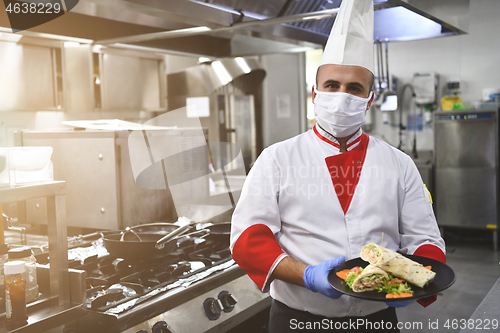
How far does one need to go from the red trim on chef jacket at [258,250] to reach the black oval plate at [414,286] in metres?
0.17

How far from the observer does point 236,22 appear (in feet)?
6.51

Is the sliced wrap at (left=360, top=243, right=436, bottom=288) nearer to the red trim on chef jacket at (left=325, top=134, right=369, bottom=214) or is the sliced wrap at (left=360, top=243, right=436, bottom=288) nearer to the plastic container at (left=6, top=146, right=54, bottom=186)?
the red trim on chef jacket at (left=325, top=134, right=369, bottom=214)

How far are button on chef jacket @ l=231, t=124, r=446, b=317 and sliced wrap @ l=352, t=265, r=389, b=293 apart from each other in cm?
14

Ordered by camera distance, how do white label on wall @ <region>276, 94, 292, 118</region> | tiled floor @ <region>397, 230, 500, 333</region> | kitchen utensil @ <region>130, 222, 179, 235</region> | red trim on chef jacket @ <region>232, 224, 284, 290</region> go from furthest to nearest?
white label on wall @ <region>276, 94, 292, 118</region> → tiled floor @ <region>397, 230, 500, 333</region> → kitchen utensil @ <region>130, 222, 179, 235</region> → red trim on chef jacket @ <region>232, 224, 284, 290</region>

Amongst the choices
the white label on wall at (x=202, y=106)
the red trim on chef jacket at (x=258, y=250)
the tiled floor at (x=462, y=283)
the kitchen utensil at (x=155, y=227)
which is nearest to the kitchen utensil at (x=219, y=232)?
the kitchen utensil at (x=155, y=227)

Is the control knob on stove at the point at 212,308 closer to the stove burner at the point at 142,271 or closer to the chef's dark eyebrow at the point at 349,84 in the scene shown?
the stove burner at the point at 142,271

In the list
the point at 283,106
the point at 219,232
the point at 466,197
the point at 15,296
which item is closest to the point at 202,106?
the point at 283,106

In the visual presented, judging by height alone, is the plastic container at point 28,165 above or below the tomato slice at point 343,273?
above

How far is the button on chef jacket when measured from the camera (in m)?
1.30

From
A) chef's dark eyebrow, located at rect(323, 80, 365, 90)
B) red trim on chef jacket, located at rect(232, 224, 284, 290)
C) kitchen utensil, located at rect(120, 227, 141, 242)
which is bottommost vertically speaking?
kitchen utensil, located at rect(120, 227, 141, 242)

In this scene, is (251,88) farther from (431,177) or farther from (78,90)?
(78,90)

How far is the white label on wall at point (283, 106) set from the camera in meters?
6.45

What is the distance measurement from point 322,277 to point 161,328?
2.43 ft

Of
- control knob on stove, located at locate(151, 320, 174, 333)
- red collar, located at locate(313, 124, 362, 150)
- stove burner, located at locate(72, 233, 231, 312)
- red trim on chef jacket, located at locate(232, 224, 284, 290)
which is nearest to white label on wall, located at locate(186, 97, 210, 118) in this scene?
stove burner, located at locate(72, 233, 231, 312)
